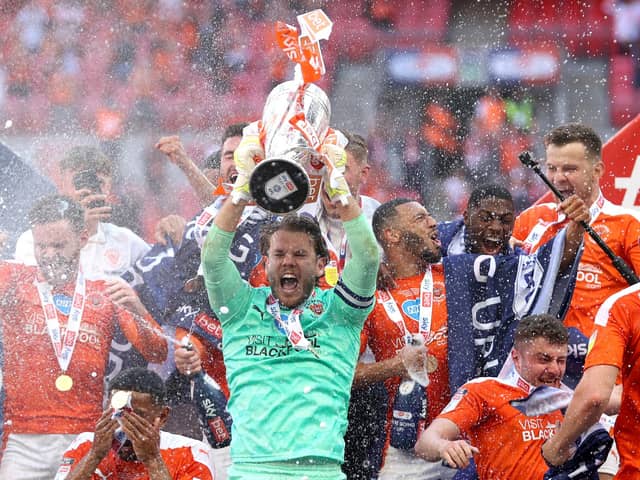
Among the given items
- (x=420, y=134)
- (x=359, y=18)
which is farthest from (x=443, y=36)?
(x=420, y=134)

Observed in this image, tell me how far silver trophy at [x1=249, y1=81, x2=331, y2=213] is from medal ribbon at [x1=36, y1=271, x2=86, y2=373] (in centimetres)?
174

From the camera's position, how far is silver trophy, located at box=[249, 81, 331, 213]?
12.0 ft

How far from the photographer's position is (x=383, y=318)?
499 centimetres

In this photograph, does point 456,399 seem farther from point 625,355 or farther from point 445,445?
point 625,355

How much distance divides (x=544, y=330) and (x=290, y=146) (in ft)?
5.02

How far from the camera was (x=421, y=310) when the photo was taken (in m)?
4.98

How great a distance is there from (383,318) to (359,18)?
6292 millimetres

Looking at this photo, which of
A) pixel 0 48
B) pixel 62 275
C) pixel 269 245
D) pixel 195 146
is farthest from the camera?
pixel 0 48

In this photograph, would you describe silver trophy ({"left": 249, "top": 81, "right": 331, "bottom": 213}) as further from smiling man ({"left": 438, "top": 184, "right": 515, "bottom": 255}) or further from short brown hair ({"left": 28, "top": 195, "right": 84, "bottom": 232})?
short brown hair ({"left": 28, "top": 195, "right": 84, "bottom": 232})

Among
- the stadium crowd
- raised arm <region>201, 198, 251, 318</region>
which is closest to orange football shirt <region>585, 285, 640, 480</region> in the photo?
the stadium crowd

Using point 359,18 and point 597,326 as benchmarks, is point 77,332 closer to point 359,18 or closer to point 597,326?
point 597,326

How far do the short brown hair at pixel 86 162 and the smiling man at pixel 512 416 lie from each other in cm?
225

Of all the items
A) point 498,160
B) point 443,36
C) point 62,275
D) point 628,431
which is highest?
point 443,36

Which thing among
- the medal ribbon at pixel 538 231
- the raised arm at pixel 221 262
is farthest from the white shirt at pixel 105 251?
the medal ribbon at pixel 538 231
